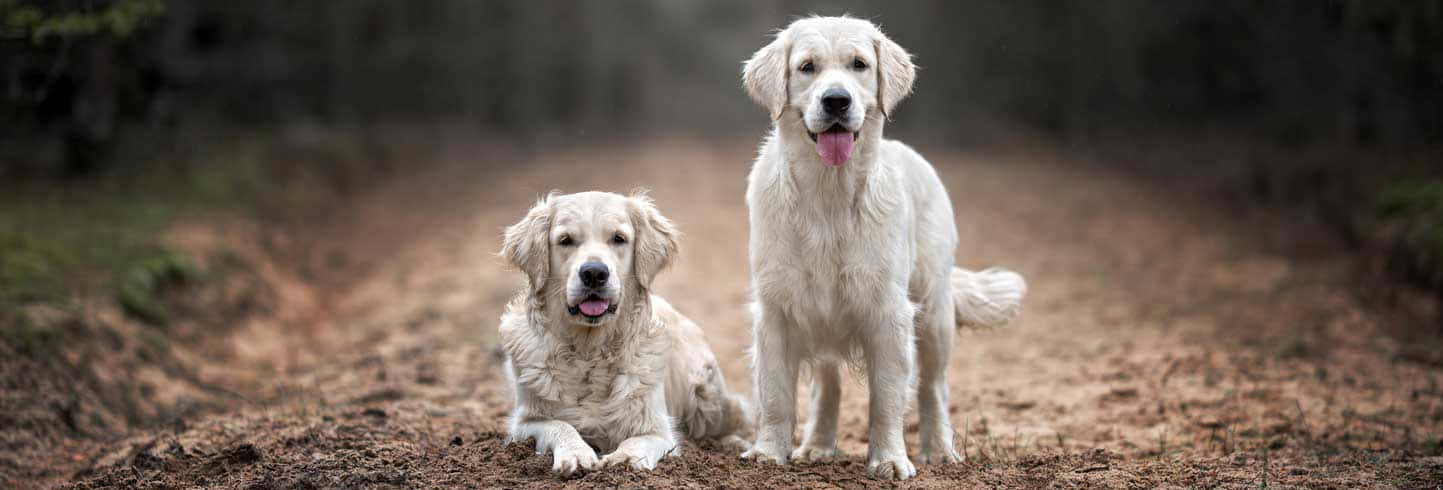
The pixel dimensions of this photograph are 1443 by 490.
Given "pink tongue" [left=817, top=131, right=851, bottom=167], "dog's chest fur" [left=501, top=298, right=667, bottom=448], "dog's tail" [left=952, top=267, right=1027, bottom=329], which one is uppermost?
"pink tongue" [left=817, top=131, right=851, bottom=167]

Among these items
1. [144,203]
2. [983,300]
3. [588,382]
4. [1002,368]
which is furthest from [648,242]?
[144,203]

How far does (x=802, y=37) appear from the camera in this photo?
5703 millimetres

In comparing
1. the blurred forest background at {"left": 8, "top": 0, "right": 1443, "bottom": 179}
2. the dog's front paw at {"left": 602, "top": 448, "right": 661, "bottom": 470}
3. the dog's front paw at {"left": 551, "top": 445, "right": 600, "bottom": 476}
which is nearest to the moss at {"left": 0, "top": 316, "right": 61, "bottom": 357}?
the blurred forest background at {"left": 8, "top": 0, "right": 1443, "bottom": 179}

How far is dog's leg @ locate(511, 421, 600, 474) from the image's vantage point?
5.36 m

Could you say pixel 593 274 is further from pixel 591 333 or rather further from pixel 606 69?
pixel 606 69

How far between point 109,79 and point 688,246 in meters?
7.92

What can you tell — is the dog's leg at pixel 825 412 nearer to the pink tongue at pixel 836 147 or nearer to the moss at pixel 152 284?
the pink tongue at pixel 836 147

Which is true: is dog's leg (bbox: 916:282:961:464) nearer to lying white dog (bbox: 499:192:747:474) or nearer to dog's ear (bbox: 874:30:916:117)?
dog's ear (bbox: 874:30:916:117)

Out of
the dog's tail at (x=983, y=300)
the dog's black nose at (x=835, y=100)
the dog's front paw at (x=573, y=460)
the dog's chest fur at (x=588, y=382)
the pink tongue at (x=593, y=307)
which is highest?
the dog's black nose at (x=835, y=100)

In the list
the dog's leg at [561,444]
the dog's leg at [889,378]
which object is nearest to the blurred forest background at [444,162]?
the dog's leg at [889,378]

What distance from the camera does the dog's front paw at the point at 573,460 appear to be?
17.5 ft

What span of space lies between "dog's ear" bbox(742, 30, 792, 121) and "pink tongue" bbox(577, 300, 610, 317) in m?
1.21

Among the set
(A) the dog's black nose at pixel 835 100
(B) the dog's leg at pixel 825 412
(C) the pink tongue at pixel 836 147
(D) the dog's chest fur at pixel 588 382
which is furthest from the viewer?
(B) the dog's leg at pixel 825 412

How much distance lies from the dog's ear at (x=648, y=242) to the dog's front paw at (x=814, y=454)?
1.21 meters
